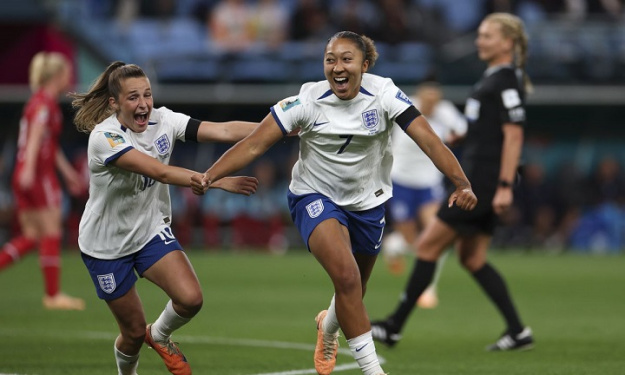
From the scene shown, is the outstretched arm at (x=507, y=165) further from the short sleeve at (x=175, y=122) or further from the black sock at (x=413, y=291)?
the short sleeve at (x=175, y=122)

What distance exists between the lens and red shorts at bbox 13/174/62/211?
473 inches

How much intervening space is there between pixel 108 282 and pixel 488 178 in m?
3.55

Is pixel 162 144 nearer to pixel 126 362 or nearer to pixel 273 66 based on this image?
pixel 126 362

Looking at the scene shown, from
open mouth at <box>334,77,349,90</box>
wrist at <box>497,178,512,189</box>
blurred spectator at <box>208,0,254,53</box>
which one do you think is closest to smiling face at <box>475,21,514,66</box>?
wrist at <box>497,178,512,189</box>

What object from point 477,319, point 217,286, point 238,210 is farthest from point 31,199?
point 238,210

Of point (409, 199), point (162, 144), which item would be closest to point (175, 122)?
point (162, 144)

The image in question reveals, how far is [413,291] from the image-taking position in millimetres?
9000

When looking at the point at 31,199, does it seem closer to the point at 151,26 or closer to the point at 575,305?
the point at 575,305

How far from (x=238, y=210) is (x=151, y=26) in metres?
4.50

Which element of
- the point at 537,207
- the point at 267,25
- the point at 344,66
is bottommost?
the point at 537,207

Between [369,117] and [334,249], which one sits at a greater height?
[369,117]

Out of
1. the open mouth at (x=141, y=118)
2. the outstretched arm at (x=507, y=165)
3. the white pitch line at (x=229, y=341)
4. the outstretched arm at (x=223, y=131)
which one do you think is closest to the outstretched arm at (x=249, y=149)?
the outstretched arm at (x=223, y=131)

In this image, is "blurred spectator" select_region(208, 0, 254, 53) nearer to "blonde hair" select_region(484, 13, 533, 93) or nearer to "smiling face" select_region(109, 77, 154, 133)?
"blonde hair" select_region(484, 13, 533, 93)

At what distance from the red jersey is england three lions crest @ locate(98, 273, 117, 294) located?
214 inches
